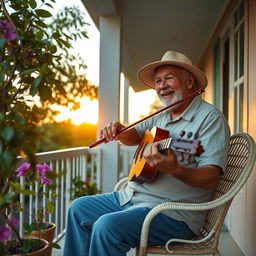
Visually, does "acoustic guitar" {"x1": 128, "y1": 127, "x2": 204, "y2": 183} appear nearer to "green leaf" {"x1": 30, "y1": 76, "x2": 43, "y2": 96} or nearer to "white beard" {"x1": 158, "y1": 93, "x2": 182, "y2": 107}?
"white beard" {"x1": 158, "y1": 93, "x2": 182, "y2": 107}

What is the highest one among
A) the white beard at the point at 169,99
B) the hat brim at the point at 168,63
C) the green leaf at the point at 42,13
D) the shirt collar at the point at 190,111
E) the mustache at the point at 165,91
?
the green leaf at the point at 42,13

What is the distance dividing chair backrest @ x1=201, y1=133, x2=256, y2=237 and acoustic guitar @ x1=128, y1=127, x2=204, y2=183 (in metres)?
0.27

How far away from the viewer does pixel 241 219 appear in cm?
271

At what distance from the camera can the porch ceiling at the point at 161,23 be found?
3.72 metres

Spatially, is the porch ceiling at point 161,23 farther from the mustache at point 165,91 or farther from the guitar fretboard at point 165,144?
the guitar fretboard at point 165,144

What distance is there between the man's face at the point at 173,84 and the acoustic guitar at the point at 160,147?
0.24 meters

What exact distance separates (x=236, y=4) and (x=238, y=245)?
211 centimetres

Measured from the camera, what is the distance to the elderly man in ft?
5.20

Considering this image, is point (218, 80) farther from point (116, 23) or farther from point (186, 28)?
point (116, 23)

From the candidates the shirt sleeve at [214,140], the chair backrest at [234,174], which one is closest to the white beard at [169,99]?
the shirt sleeve at [214,140]

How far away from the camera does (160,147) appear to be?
5.16 feet

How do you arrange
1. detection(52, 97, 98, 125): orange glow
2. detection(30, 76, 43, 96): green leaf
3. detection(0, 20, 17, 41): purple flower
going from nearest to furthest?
detection(0, 20, 17, 41): purple flower → detection(30, 76, 43, 96): green leaf → detection(52, 97, 98, 125): orange glow

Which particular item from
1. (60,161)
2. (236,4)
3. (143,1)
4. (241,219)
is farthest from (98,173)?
(236,4)

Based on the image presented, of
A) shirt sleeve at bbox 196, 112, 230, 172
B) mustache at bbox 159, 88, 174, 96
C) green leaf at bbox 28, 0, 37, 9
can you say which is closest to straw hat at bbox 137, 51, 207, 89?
mustache at bbox 159, 88, 174, 96
